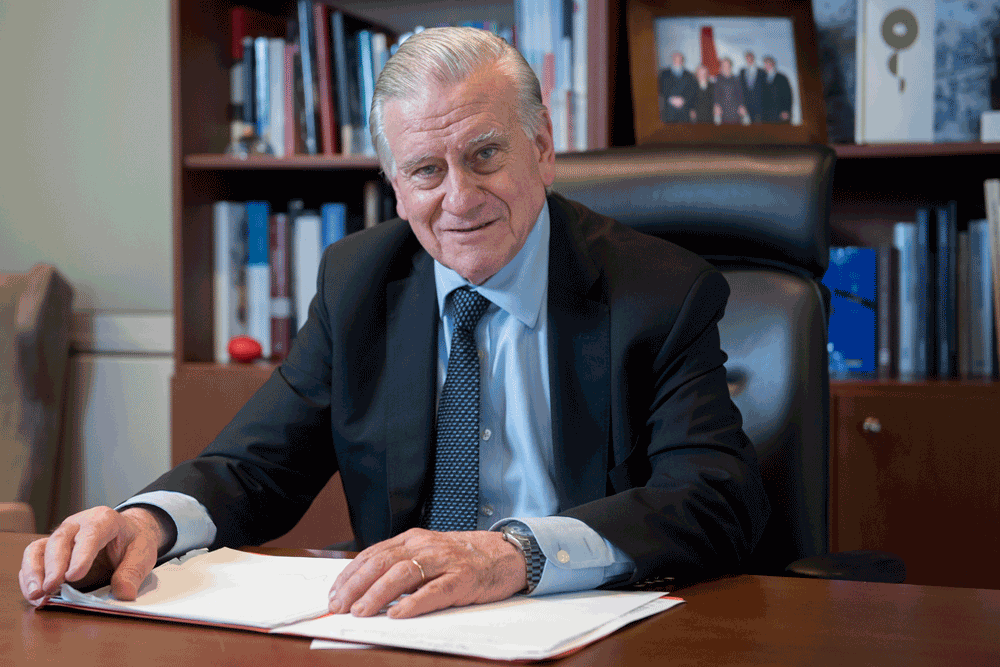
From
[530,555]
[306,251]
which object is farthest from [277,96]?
[530,555]

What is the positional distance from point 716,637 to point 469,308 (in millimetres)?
671

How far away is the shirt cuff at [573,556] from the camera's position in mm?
838

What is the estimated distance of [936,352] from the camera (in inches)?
77.7

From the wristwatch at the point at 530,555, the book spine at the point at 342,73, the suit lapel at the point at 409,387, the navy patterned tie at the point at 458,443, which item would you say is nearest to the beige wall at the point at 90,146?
the book spine at the point at 342,73

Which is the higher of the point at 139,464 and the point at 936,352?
the point at 936,352

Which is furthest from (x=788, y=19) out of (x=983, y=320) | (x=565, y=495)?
(x=565, y=495)

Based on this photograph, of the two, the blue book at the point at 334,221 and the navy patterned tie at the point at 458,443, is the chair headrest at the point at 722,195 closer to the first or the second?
the navy patterned tie at the point at 458,443

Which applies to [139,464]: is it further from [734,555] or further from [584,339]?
[734,555]

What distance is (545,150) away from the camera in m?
1.33

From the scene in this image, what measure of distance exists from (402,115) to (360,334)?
1.03ft

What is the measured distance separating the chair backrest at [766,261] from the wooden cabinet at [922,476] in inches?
21.1

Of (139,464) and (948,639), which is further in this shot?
(139,464)

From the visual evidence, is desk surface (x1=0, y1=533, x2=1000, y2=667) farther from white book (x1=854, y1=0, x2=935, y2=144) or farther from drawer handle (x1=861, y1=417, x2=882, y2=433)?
white book (x1=854, y1=0, x2=935, y2=144)

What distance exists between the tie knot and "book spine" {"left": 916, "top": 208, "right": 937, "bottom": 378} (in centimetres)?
112
